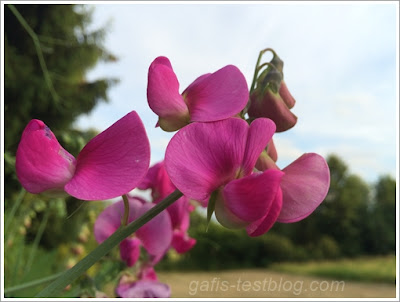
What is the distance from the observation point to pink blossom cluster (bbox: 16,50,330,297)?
36 centimetres

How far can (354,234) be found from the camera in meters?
9.45

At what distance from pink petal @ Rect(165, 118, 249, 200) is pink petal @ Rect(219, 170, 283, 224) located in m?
0.02

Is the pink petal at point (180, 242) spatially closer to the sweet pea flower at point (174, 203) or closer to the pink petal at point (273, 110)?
the sweet pea flower at point (174, 203)

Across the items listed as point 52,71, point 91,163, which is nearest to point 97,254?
point 91,163

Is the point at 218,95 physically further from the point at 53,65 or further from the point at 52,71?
the point at 53,65

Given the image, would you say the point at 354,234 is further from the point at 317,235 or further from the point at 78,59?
the point at 78,59

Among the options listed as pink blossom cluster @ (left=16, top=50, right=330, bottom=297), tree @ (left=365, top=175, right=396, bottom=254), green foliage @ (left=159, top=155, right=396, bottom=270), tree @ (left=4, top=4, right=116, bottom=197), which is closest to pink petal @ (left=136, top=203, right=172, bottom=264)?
pink blossom cluster @ (left=16, top=50, right=330, bottom=297)

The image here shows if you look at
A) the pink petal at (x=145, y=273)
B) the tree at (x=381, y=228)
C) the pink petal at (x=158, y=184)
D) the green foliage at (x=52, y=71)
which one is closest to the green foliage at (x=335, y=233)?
the tree at (x=381, y=228)

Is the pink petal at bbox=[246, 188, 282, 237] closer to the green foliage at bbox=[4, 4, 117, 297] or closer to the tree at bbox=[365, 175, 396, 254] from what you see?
the green foliage at bbox=[4, 4, 117, 297]

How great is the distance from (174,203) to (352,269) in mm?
7762

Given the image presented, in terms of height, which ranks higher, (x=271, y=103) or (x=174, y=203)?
(x=271, y=103)

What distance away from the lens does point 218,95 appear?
1.35ft

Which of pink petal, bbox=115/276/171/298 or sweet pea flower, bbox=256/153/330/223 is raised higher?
sweet pea flower, bbox=256/153/330/223

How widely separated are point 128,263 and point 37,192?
0.28 meters
